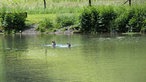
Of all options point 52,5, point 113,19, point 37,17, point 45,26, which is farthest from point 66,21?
point 52,5

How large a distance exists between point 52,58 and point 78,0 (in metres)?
54.3

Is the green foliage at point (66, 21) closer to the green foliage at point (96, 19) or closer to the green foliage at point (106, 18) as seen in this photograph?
the green foliage at point (96, 19)

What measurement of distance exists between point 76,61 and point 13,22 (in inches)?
1556

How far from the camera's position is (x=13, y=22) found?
78625mm

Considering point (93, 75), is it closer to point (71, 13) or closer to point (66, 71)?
point (66, 71)

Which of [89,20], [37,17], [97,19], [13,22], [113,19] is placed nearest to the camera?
[113,19]

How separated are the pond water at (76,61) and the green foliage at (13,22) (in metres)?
20.7

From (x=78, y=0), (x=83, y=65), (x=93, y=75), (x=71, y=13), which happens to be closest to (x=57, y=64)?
(x=83, y=65)

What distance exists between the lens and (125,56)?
1681 inches

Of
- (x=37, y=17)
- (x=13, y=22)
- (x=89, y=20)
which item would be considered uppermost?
(x=37, y=17)

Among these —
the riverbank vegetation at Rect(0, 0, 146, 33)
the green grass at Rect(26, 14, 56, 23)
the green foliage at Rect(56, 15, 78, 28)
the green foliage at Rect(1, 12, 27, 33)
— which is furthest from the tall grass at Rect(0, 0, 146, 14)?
the green foliage at Rect(1, 12, 27, 33)

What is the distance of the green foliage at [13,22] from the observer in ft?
257

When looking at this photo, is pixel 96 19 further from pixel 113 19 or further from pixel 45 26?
pixel 45 26

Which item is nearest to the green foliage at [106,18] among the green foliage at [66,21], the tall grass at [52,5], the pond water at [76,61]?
the green foliage at [66,21]
